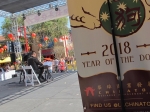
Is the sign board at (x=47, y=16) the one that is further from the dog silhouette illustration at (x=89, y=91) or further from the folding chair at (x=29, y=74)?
the dog silhouette illustration at (x=89, y=91)

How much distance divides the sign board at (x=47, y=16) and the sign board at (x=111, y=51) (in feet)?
35.4

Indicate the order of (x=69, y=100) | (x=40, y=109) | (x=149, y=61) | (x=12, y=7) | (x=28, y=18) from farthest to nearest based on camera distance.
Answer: (x=28, y=18) → (x=12, y=7) → (x=69, y=100) → (x=40, y=109) → (x=149, y=61)

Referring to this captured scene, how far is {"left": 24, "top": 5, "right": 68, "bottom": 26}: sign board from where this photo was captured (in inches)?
495

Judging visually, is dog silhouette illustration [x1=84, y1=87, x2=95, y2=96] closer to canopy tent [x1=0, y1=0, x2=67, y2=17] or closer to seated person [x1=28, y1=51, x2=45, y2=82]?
seated person [x1=28, y1=51, x2=45, y2=82]

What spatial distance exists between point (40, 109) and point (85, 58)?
9.62 ft

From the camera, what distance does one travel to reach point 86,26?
74.3 inches

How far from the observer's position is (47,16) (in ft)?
43.2

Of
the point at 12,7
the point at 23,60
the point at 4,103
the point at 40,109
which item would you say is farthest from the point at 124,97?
the point at 23,60

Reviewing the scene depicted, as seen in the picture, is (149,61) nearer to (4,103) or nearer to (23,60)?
(4,103)

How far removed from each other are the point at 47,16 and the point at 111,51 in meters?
11.9

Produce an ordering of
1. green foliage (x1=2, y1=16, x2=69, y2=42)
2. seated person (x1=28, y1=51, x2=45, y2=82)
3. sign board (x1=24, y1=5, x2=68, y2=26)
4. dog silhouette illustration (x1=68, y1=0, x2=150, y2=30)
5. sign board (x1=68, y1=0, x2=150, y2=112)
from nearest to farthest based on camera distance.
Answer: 1. sign board (x1=68, y1=0, x2=150, y2=112)
2. dog silhouette illustration (x1=68, y1=0, x2=150, y2=30)
3. seated person (x1=28, y1=51, x2=45, y2=82)
4. sign board (x1=24, y1=5, x2=68, y2=26)
5. green foliage (x1=2, y1=16, x2=69, y2=42)

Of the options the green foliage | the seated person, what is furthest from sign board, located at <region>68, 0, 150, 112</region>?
the green foliage

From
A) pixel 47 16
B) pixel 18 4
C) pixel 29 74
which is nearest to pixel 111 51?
pixel 29 74

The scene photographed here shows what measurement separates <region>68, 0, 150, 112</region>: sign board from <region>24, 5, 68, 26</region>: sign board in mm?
10799
